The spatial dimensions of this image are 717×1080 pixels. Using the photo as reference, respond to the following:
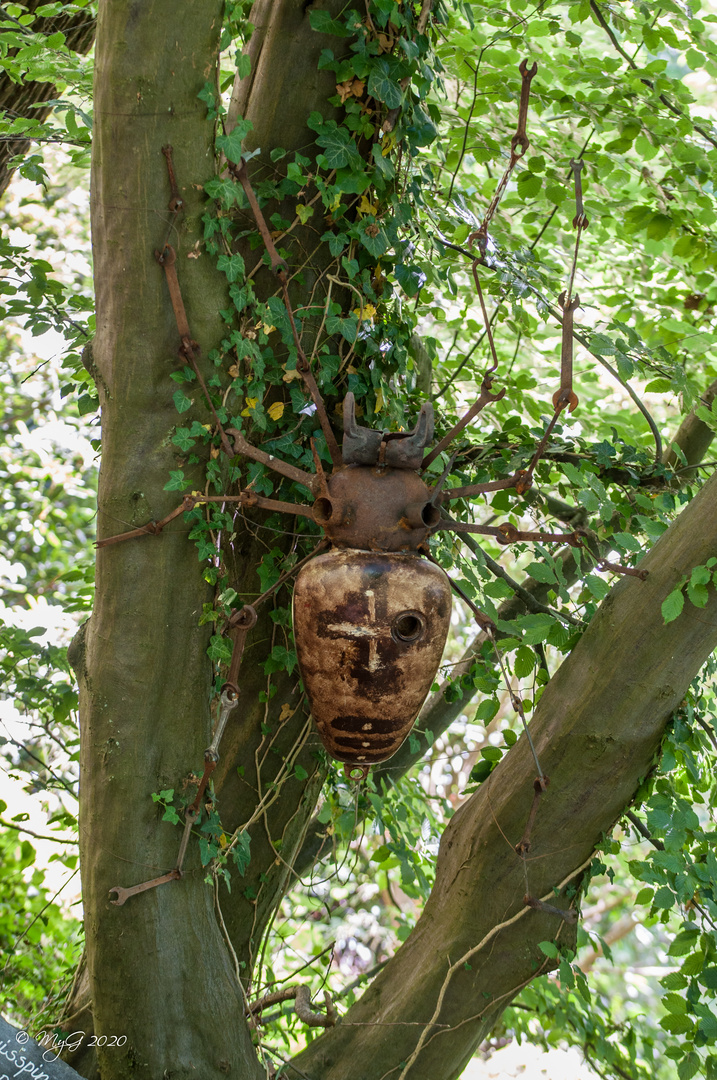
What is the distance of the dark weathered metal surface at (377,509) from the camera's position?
1492mm

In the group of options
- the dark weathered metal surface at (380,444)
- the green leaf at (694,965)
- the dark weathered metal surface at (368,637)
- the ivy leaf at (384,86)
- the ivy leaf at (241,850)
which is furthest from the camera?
the ivy leaf at (241,850)

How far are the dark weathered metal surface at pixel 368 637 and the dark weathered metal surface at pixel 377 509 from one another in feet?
0.13

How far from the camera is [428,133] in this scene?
193 cm

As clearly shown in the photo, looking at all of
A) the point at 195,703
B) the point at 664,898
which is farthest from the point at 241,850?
the point at 664,898

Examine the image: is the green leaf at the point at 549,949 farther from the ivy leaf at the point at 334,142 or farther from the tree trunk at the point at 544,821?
the ivy leaf at the point at 334,142

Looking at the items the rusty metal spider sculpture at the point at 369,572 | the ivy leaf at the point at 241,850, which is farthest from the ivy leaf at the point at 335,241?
the ivy leaf at the point at 241,850

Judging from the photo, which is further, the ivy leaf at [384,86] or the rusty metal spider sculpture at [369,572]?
the ivy leaf at [384,86]

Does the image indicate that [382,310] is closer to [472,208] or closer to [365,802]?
[472,208]

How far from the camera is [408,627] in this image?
145 centimetres

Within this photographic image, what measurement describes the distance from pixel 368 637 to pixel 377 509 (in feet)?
0.77

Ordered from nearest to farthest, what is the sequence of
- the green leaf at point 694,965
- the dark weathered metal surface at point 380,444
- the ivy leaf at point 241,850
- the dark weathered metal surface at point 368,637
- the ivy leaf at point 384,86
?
the dark weathered metal surface at point 368,637 → the dark weathered metal surface at point 380,444 → the green leaf at point 694,965 → the ivy leaf at point 384,86 → the ivy leaf at point 241,850

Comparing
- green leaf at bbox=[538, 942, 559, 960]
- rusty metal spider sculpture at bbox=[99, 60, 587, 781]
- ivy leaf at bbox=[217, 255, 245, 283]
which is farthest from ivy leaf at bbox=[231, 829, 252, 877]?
ivy leaf at bbox=[217, 255, 245, 283]

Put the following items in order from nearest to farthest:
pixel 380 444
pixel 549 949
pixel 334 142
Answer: pixel 380 444 < pixel 549 949 < pixel 334 142

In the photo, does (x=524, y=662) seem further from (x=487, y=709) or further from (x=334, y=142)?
(x=334, y=142)
